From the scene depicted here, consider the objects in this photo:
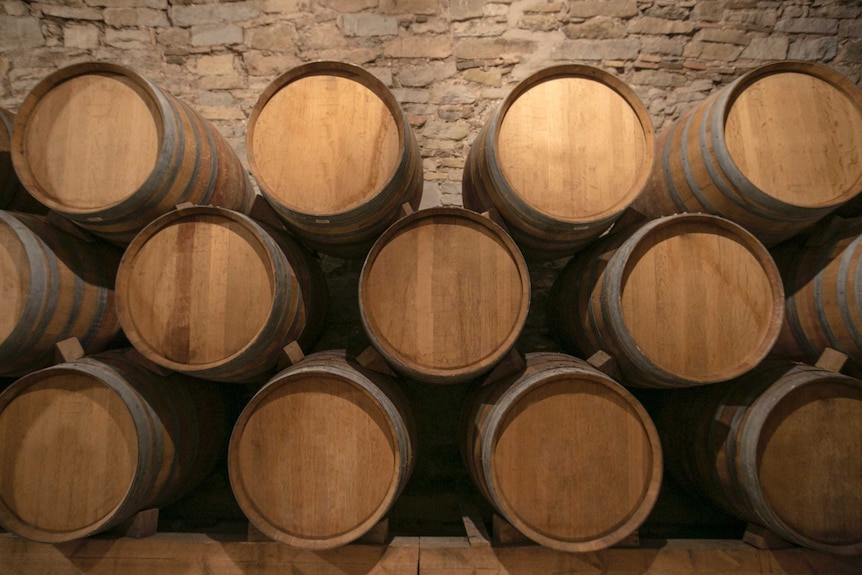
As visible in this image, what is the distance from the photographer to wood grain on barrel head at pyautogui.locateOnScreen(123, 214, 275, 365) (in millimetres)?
1750

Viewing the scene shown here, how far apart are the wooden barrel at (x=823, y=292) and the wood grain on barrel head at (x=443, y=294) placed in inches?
53.0

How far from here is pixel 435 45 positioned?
2.90m

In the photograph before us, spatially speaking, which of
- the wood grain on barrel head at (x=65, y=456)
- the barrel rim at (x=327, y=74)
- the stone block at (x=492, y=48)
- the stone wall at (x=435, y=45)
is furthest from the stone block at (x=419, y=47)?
the wood grain on barrel head at (x=65, y=456)

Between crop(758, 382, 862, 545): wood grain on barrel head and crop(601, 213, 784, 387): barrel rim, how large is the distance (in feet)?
0.77

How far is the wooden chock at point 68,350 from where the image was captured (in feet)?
6.17

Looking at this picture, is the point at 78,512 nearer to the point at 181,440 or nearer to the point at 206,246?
the point at 181,440

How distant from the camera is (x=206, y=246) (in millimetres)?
1786

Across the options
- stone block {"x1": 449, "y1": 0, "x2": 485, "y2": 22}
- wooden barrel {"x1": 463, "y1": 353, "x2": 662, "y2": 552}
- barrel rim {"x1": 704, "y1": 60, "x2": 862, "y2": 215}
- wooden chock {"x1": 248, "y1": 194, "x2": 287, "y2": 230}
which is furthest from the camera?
stone block {"x1": 449, "y1": 0, "x2": 485, "y2": 22}

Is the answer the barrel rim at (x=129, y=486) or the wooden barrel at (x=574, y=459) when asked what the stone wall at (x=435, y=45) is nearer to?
the barrel rim at (x=129, y=486)

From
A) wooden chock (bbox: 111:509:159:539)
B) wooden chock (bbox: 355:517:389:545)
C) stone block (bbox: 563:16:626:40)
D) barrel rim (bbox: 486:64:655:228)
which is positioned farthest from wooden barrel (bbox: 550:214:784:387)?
wooden chock (bbox: 111:509:159:539)

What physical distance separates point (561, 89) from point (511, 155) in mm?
380

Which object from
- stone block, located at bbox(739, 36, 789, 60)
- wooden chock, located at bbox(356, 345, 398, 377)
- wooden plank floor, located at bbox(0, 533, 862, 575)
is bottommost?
wooden plank floor, located at bbox(0, 533, 862, 575)

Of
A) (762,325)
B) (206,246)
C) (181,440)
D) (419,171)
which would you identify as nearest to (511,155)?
(419,171)

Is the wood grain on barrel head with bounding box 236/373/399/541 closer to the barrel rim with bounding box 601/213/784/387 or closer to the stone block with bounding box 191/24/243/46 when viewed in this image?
the barrel rim with bounding box 601/213/784/387
